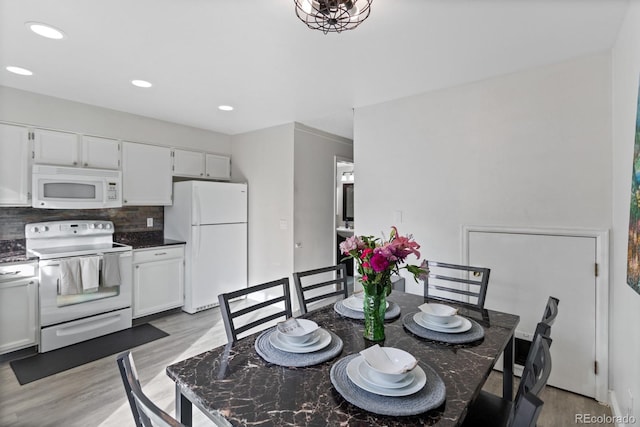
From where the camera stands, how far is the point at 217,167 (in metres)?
4.51

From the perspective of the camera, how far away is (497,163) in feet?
8.28

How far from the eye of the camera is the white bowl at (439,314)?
5.07ft

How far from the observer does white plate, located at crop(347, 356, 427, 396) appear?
1.00 meters

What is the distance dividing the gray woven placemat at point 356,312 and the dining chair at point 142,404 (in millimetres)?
1043

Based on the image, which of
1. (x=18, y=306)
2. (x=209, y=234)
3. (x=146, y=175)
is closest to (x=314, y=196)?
(x=209, y=234)

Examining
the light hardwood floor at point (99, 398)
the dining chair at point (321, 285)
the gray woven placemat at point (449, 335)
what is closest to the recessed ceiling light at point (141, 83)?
the dining chair at point (321, 285)

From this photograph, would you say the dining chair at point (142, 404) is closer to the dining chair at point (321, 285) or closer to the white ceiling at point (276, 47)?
the dining chair at point (321, 285)

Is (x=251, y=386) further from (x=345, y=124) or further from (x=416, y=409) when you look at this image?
(x=345, y=124)

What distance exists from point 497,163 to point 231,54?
2200 millimetres

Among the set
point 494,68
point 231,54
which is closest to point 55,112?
point 231,54

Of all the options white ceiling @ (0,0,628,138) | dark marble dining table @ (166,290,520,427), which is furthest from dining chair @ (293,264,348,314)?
white ceiling @ (0,0,628,138)

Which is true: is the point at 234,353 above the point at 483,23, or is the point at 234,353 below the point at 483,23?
below

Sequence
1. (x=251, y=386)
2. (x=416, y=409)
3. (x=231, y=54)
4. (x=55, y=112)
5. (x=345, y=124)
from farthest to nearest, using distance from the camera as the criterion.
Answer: (x=345, y=124), (x=55, y=112), (x=231, y=54), (x=251, y=386), (x=416, y=409)

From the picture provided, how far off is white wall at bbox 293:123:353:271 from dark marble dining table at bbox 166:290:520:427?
2.54 metres
